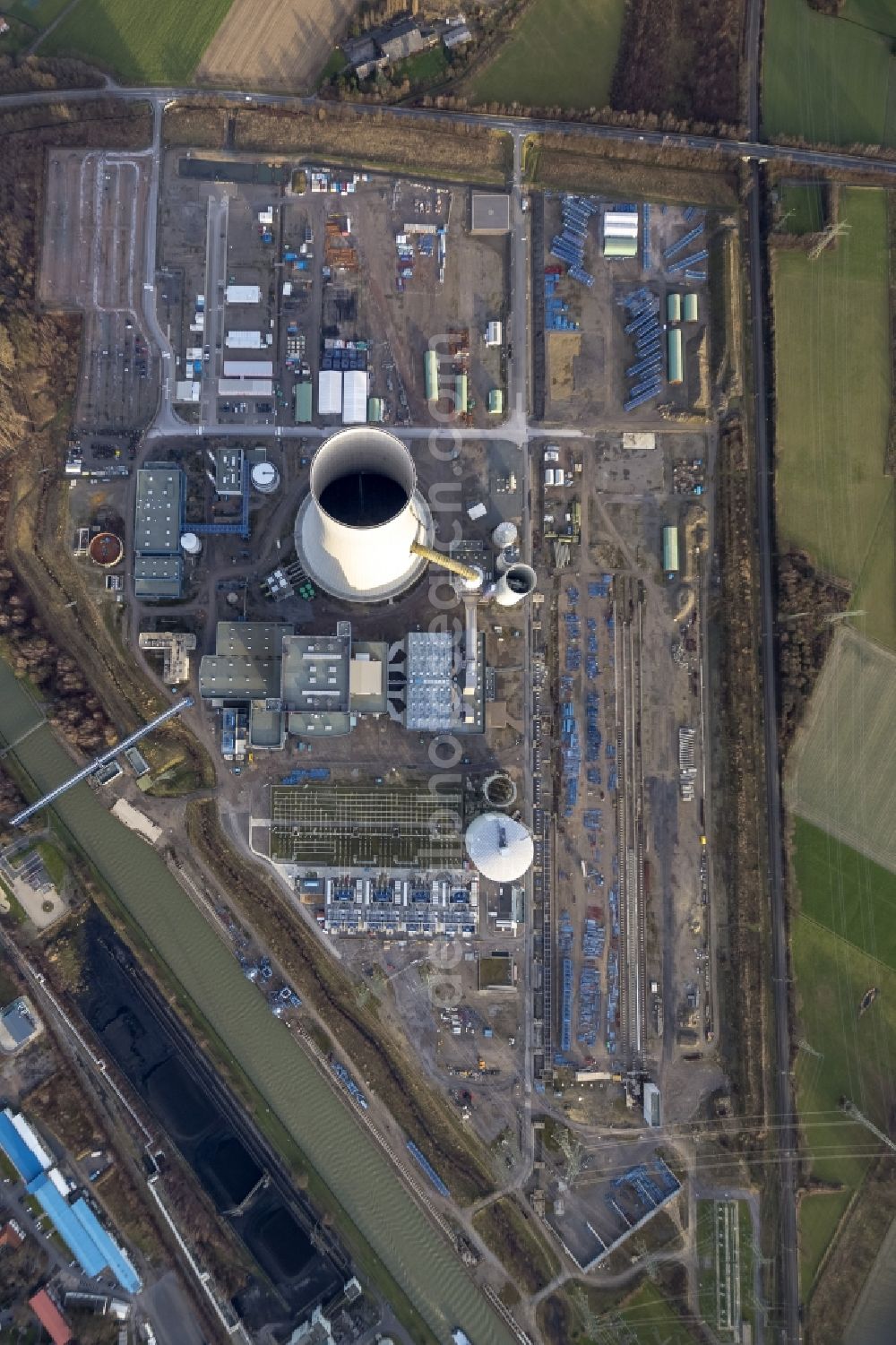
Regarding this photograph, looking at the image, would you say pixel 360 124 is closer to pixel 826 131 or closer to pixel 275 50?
pixel 275 50

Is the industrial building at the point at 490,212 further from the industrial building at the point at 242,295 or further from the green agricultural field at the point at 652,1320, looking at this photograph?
the green agricultural field at the point at 652,1320

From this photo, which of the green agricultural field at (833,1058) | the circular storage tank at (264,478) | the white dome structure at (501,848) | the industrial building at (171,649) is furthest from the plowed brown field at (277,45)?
the green agricultural field at (833,1058)

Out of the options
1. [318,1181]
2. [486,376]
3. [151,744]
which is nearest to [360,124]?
[486,376]

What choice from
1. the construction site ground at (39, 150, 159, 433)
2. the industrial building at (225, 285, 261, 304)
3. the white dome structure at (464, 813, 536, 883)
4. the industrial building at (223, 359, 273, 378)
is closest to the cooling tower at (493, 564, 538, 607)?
the white dome structure at (464, 813, 536, 883)

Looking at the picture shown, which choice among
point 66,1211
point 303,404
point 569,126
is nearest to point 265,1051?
point 66,1211

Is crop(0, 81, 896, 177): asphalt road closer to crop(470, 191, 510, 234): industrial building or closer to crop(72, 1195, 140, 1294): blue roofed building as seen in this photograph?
crop(470, 191, 510, 234): industrial building

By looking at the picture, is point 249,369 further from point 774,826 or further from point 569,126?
point 774,826
